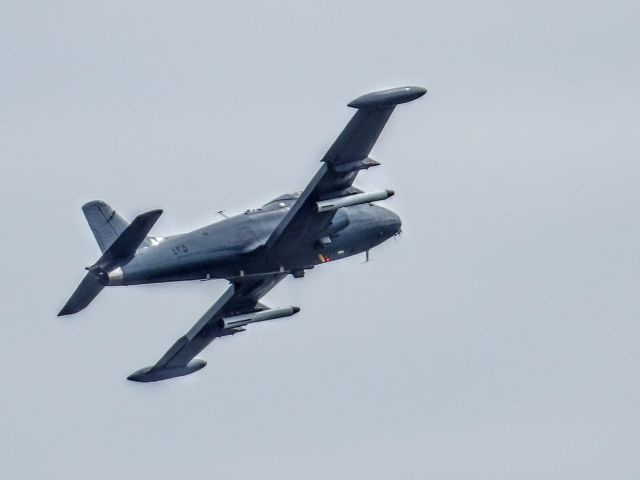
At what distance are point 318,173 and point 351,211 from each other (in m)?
4.40

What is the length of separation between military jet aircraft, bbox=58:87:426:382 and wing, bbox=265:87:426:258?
35 millimetres

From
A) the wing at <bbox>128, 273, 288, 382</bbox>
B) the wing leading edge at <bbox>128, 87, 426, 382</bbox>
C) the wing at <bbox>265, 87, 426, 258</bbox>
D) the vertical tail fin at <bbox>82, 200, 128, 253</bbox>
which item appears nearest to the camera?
the wing at <bbox>265, 87, 426, 258</bbox>

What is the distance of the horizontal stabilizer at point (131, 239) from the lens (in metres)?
85.8

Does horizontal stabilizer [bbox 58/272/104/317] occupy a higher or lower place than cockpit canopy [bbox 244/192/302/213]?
lower

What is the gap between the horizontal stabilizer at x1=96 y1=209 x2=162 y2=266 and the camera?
85750 millimetres

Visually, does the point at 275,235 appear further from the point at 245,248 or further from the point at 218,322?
the point at 218,322

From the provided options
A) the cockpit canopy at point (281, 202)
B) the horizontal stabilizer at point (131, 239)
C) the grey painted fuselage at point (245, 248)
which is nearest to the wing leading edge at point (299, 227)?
the grey painted fuselage at point (245, 248)

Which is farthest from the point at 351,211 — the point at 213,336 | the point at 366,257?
the point at 213,336

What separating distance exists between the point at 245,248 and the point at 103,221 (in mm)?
5728

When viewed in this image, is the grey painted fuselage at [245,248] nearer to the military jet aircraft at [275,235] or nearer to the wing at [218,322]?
the military jet aircraft at [275,235]

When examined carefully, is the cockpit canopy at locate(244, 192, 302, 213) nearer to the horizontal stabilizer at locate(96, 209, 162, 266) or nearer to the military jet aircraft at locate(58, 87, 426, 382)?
the military jet aircraft at locate(58, 87, 426, 382)

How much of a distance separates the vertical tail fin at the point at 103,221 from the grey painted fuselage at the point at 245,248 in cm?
283

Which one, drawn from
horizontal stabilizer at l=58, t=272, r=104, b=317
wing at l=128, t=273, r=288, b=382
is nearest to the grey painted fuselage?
horizontal stabilizer at l=58, t=272, r=104, b=317

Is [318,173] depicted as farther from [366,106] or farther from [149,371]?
[149,371]
